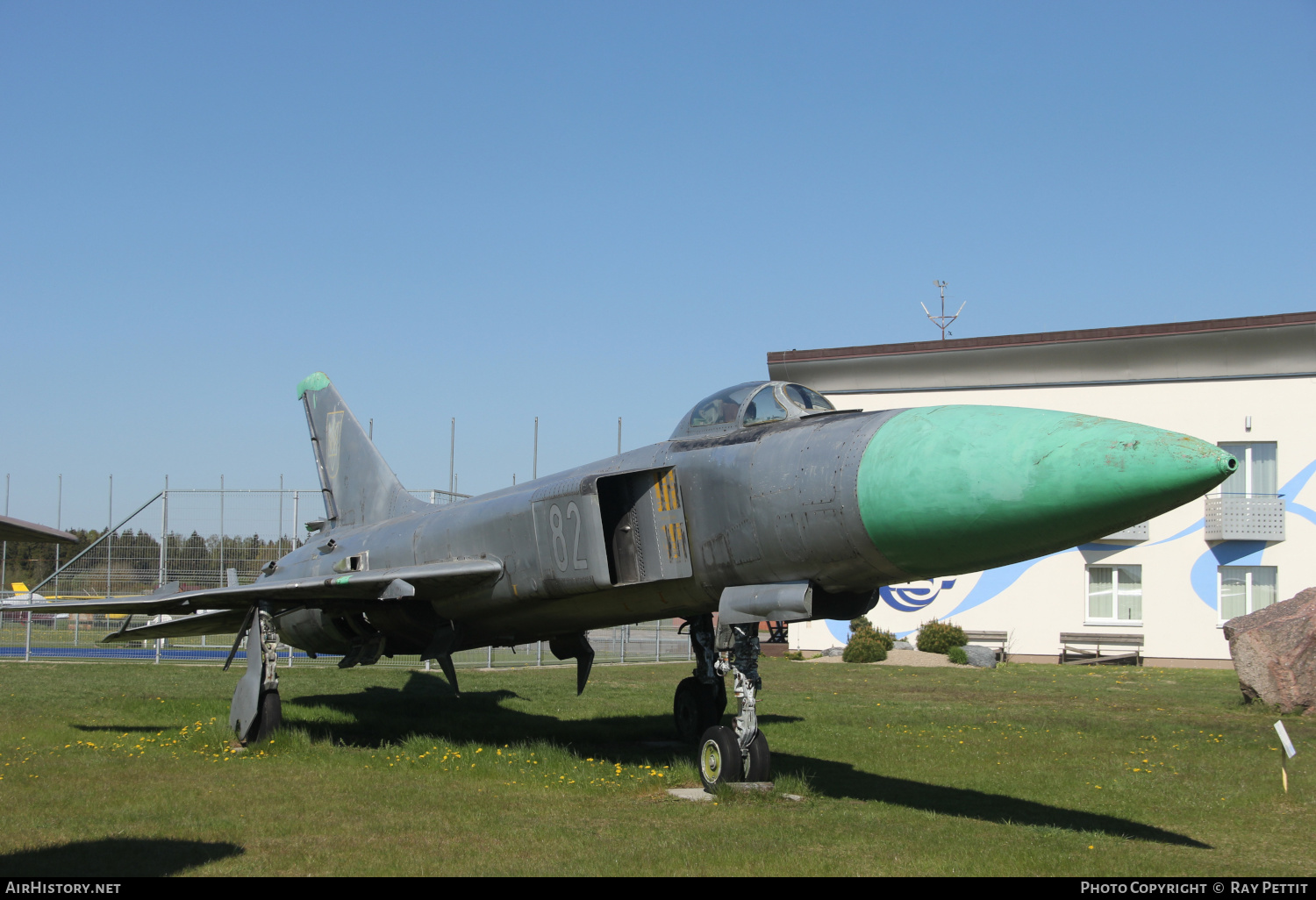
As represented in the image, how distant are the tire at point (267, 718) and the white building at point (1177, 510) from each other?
23772 mm

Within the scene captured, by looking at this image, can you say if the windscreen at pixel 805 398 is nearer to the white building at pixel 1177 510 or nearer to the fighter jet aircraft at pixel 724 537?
the fighter jet aircraft at pixel 724 537

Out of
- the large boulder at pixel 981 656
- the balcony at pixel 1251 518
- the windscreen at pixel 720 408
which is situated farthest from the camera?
the balcony at pixel 1251 518

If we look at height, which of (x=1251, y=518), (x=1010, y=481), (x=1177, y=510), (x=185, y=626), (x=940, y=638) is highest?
(x=1010, y=481)

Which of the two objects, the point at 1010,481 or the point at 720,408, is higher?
the point at 720,408

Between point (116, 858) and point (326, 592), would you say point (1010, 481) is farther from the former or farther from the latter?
point (326, 592)

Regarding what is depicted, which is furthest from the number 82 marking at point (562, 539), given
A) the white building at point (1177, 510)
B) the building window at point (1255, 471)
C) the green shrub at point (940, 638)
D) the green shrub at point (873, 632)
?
the building window at point (1255, 471)

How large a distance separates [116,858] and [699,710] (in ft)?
23.6

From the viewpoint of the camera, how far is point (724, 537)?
870cm

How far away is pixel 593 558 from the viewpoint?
9.55 metres

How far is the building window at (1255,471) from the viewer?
29.7 metres

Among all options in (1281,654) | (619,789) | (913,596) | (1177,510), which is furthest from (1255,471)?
(619,789)

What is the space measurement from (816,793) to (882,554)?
2856mm

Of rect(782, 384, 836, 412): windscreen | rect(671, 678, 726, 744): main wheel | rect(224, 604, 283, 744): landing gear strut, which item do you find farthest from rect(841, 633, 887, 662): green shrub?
rect(782, 384, 836, 412): windscreen

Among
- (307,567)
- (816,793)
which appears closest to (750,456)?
(816,793)
